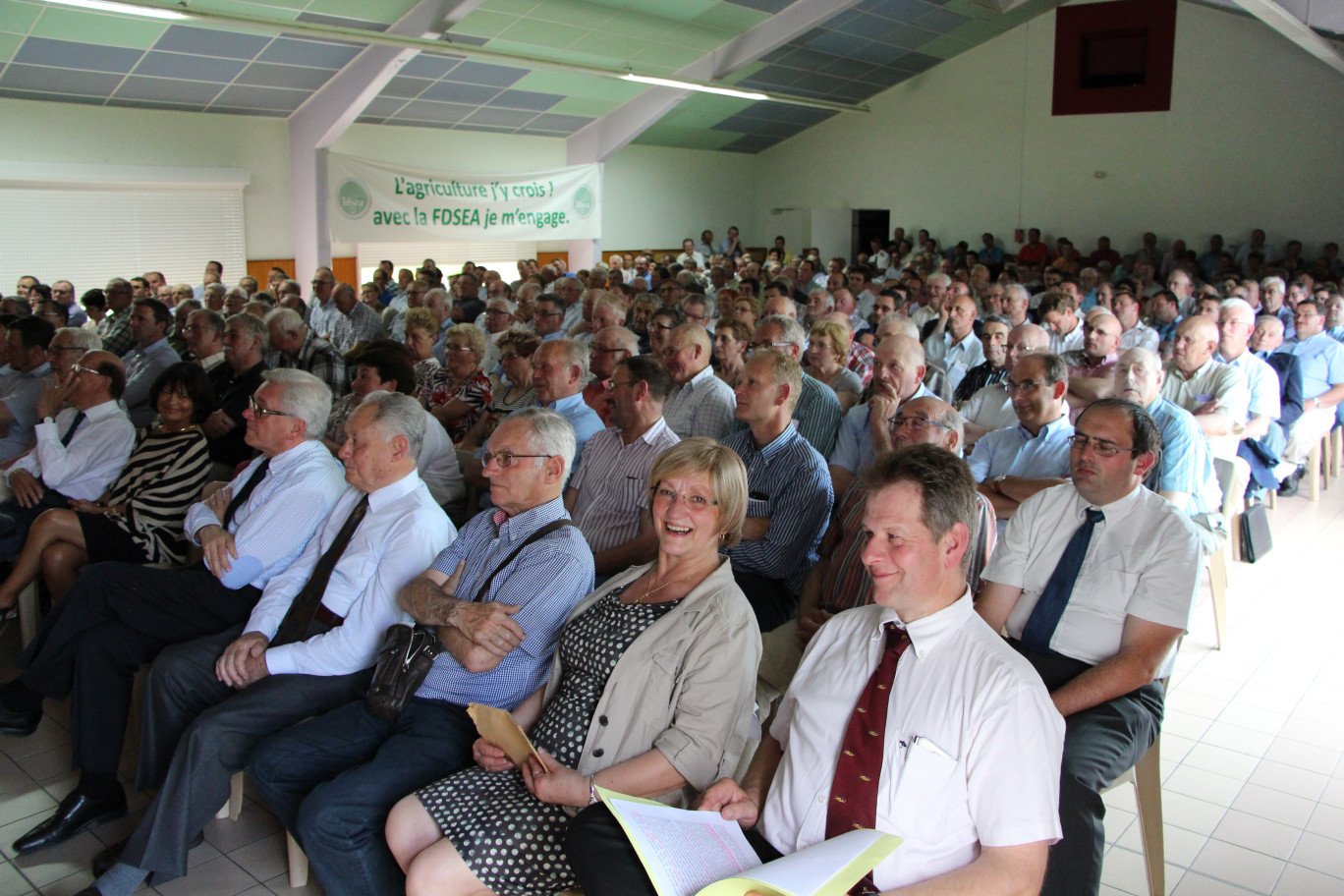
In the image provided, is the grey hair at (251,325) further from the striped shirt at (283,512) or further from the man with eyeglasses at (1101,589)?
the man with eyeglasses at (1101,589)

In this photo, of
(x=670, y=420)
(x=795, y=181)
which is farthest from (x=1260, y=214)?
(x=670, y=420)

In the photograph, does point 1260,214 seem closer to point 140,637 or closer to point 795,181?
point 795,181

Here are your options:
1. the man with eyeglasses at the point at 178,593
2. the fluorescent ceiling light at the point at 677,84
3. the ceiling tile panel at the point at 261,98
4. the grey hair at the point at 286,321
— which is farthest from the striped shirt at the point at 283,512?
the ceiling tile panel at the point at 261,98

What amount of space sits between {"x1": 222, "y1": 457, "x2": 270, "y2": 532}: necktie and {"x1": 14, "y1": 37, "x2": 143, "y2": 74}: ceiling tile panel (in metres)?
7.83

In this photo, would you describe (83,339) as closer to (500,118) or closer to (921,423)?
(921,423)

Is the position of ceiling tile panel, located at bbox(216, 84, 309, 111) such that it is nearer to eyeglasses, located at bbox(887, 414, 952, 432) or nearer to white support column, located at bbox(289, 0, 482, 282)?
white support column, located at bbox(289, 0, 482, 282)

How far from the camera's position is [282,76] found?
33.2 ft

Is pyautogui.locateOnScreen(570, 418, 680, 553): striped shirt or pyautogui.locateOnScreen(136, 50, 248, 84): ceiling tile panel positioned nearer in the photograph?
pyautogui.locateOnScreen(570, 418, 680, 553): striped shirt

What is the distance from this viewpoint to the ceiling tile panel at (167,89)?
9758 millimetres

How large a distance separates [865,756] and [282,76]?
34.9ft

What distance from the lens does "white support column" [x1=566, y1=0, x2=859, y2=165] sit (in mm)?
10562

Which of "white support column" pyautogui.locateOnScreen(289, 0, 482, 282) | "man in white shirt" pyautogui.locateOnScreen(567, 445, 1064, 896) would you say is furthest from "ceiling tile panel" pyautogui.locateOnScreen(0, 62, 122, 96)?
"man in white shirt" pyautogui.locateOnScreen(567, 445, 1064, 896)

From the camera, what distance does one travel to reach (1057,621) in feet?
7.43

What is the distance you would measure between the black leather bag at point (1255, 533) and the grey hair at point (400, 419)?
3.68 metres
